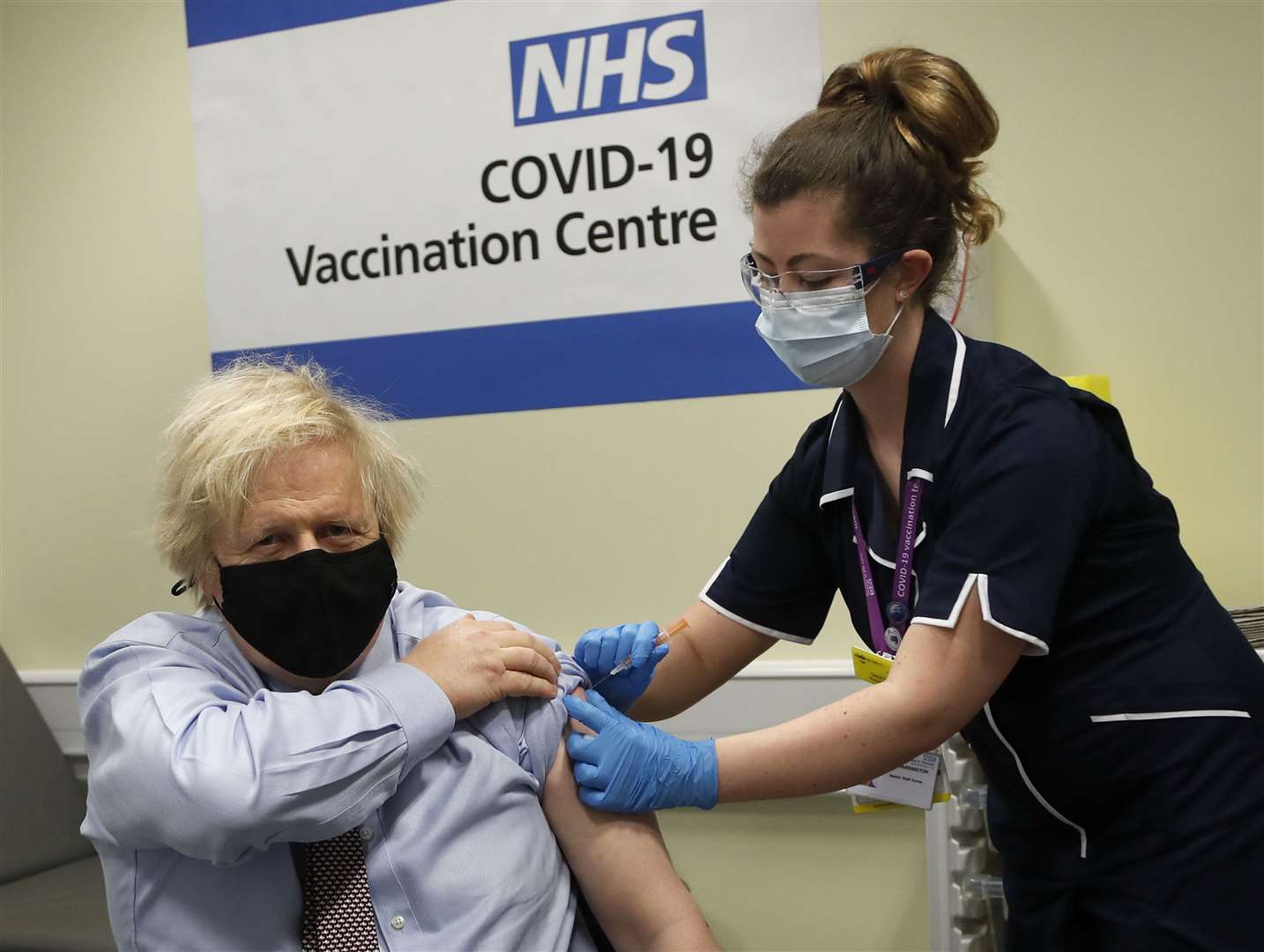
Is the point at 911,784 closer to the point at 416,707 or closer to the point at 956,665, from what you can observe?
the point at 956,665

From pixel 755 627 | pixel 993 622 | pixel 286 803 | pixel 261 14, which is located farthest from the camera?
pixel 261 14

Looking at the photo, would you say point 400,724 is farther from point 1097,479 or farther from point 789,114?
point 789,114

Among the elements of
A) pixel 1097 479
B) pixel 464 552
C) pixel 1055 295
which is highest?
pixel 1055 295

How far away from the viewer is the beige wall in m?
2.22

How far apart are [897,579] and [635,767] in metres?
0.42

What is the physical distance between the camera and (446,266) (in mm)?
2725

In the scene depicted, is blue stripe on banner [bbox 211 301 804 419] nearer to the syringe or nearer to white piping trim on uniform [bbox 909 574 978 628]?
the syringe

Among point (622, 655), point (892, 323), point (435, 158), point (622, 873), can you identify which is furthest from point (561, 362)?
point (622, 873)

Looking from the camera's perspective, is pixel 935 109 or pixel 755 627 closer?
pixel 935 109

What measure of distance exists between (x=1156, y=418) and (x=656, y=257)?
1.06m

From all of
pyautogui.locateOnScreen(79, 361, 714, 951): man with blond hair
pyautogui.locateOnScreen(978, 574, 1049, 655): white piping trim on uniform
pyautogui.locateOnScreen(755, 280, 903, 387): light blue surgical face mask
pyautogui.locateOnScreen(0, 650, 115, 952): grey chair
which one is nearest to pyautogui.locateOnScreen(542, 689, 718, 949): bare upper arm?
pyautogui.locateOnScreen(79, 361, 714, 951): man with blond hair

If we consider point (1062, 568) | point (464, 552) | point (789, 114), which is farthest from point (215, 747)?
point (789, 114)

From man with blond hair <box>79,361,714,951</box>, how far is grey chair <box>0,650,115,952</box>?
1.34m

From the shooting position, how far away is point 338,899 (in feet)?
4.17
